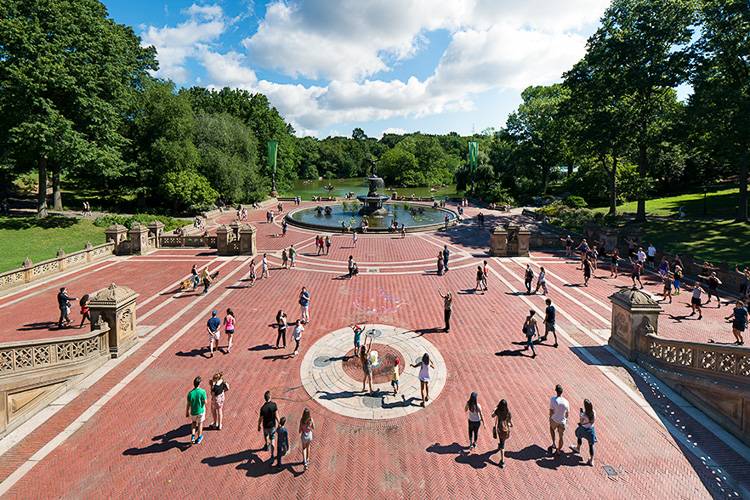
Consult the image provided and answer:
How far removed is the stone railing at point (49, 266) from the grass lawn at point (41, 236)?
4555 millimetres

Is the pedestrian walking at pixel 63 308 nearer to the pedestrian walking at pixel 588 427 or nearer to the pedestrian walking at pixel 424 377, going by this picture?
the pedestrian walking at pixel 424 377

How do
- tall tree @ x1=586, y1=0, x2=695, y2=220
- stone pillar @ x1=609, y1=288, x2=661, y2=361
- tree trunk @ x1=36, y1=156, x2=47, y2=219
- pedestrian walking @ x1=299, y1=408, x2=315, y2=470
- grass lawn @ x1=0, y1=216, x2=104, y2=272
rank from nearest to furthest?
1. pedestrian walking @ x1=299, y1=408, x2=315, y2=470
2. stone pillar @ x1=609, y1=288, x2=661, y2=361
3. grass lawn @ x1=0, y1=216, x2=104, y2=272
4. tall tree @ x1=586, y1=0, x2=695, y2=220
5. tree trunk @ x1=36, y1=156, x2=47, y2=219

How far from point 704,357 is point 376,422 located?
8.79 metres

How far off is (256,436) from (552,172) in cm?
6425

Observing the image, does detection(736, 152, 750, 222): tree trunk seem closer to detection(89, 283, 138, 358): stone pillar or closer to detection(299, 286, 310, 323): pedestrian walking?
detection(299, 286, 310, 323): pedestrian walking

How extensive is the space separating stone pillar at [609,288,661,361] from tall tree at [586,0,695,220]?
2607 centimetres

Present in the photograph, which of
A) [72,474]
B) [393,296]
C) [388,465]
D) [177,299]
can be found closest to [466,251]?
[393,296]

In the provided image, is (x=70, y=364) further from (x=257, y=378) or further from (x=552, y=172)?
(x=552, y=172)

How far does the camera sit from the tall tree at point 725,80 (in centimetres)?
2712

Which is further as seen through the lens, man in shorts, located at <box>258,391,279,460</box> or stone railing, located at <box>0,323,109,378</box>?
stone railing, located at <box>0,323,109,378</box>

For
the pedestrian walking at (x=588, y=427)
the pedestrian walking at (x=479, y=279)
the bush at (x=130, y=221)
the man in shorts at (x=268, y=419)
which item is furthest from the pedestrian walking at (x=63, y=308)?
the bush at (x=130, y=221)

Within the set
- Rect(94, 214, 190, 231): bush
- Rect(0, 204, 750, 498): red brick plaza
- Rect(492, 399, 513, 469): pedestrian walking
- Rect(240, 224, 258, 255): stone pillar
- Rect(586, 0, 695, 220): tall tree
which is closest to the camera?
Rect(0, 204, 750, 498): red brick plaza

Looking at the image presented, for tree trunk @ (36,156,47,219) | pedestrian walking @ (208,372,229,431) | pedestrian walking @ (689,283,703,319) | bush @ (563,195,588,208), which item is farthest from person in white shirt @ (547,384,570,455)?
bush @ (563,195,588,208)

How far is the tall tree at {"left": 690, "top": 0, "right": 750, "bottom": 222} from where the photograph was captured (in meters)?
27.1
